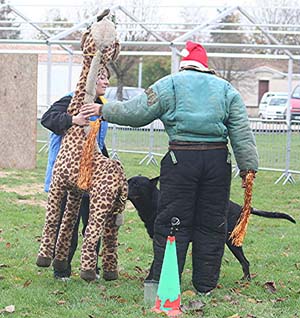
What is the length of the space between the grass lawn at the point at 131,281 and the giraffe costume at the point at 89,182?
0.31 metres

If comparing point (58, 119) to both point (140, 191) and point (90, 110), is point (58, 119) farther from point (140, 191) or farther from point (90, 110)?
point (140, 191)

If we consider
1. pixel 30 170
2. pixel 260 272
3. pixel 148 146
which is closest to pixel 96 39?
pixel 260 272

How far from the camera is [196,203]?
21.6 feet

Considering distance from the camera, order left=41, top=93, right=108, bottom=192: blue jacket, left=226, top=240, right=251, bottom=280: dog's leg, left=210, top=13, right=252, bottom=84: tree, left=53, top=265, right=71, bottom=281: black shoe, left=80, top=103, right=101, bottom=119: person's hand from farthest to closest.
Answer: left=210, top=13, right=252, bottom=84: tree, left=226, top=240, right=251, bottom=280: dog's leg, left=53, top=265, right=71, bottom=281: black shoe, left=41, top=93, right=108, bottom=192: blue jacket, left=80, top=103, right=101, bottom=119: person's hand

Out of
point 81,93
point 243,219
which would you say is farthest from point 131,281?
point 81,93

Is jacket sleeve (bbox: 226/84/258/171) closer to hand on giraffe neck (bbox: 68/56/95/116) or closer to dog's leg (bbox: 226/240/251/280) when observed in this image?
hand on giraffe neck (bbox: 68/56/95/116)

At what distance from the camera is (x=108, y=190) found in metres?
6.78

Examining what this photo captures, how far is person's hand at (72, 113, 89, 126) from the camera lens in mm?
6789

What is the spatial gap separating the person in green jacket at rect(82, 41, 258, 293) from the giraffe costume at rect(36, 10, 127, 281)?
40cm

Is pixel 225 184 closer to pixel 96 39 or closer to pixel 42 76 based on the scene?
pixel 96 39

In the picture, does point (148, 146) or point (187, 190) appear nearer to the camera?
point (187, 190)

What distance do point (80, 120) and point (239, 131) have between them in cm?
132

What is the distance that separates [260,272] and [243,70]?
43.4 m

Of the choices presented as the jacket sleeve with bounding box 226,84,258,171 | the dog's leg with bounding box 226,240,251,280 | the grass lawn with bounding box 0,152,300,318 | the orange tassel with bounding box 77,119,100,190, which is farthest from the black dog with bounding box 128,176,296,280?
the jacket sleeve with bounding box 226,84,258,171
